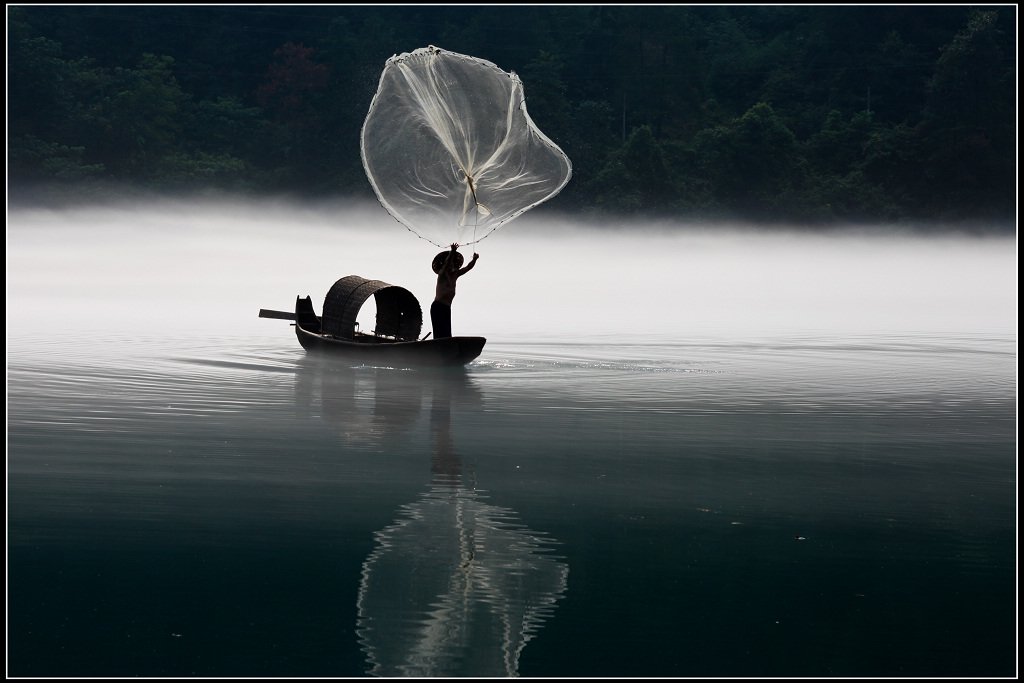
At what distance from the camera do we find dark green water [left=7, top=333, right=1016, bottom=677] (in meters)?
7.24

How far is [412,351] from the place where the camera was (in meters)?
22.0

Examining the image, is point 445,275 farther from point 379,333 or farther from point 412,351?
point 379,333

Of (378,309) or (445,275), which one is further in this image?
(378,309)

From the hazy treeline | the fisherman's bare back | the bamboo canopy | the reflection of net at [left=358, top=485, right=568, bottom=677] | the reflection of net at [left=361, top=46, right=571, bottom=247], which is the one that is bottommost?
the reflection of net at [left=358, top=485, right=568, bottom=677]

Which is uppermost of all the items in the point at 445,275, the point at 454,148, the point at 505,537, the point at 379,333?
the point at 454,148

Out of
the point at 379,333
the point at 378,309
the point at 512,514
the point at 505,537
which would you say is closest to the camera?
the point at 505,537

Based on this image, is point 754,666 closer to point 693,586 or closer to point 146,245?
point 693,586

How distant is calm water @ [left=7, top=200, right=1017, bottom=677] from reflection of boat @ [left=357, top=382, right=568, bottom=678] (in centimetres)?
2

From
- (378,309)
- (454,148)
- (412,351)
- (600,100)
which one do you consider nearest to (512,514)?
(454,148)

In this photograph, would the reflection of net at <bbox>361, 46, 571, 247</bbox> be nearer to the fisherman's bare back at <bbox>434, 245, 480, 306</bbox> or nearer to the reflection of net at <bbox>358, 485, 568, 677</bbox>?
the fisherman's bare back at <bbox>434, 245, 480, 306</bbox>

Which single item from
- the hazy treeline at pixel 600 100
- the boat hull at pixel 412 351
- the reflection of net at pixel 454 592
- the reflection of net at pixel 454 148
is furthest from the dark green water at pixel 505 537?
the hazy treeline at pixel 600 100

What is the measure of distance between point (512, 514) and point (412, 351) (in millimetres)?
12079

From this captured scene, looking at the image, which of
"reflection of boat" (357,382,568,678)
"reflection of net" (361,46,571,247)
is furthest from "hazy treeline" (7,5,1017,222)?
"reflection of boat" (357,382,568,678)

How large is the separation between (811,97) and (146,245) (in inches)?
1560
